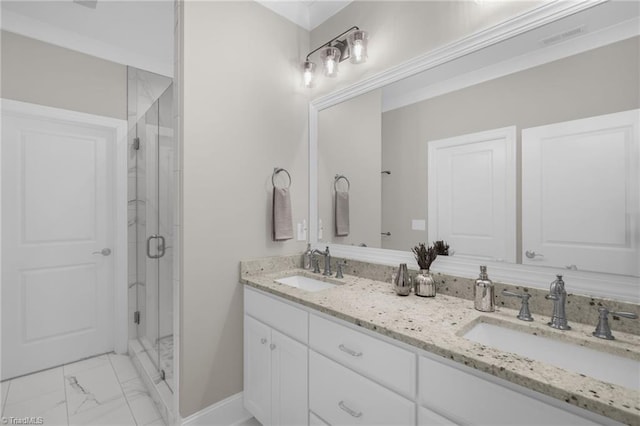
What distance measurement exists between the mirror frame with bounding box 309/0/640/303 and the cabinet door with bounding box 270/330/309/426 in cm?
71

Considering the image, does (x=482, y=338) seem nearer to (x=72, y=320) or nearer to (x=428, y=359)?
(x=428, y=359)

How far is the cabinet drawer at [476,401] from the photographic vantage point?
2.34 feet

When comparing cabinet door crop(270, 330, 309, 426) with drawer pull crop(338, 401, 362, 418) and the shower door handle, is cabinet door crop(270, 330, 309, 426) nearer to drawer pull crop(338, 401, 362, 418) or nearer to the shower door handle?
drawer pull crop(338, 401, 362, 418)

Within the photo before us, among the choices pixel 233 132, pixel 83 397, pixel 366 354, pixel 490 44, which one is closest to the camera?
pixel 366 354

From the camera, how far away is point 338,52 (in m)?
1.91

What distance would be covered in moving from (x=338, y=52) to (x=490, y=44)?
93 centimetres

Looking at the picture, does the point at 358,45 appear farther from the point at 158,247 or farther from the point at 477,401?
the point at 158,247

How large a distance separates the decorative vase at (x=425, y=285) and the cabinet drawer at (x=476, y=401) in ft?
1.69

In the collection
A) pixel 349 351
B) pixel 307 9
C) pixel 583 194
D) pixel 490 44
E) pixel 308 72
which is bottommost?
pixel 349 351

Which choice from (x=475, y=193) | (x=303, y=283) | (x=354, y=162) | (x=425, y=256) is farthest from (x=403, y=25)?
(x=303, y=283)

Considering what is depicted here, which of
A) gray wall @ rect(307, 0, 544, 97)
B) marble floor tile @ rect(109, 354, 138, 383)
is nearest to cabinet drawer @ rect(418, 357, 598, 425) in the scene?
gray wall @ rect(307, 0, 544, 97)

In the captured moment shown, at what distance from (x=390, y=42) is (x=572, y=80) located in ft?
3.08

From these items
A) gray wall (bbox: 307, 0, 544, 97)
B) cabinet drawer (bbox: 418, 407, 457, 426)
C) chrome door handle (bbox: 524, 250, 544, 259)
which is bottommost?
cabinet drawer (bbox: 418, 407, 457, 426)

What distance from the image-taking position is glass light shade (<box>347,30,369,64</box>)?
68.4 inches
